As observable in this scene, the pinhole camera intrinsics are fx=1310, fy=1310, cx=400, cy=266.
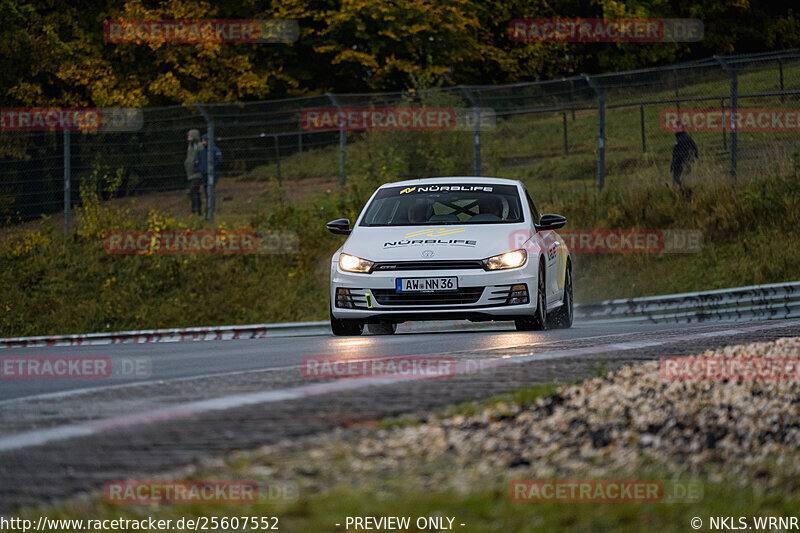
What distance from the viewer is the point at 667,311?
17.4 meters

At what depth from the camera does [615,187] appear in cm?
2372

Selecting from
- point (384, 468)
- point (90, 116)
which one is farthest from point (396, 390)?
point (90, 116)

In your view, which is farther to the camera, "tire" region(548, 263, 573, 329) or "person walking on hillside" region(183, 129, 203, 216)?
"person walking on hillside" region(183, 129, 203, 216)

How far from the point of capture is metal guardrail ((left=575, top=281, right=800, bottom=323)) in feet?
53.9

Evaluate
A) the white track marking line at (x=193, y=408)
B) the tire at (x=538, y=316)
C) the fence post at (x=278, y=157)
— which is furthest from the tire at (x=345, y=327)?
the fence post at (x=278, y=157)

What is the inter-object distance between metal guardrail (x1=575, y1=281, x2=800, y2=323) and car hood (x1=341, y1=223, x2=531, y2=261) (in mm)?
4642

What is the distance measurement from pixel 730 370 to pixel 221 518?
4.11 metres

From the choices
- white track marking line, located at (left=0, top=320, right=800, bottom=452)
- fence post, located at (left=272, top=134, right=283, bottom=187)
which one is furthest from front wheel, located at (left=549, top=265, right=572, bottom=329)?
fence post, located at (left=272, top=134, right=283, bottom=187)

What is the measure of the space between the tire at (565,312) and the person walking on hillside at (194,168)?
11.4 m

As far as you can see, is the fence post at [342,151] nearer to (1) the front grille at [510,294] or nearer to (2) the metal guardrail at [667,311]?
(2) the metal guardrail at [667,311]

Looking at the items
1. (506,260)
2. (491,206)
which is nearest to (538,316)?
(506,260)

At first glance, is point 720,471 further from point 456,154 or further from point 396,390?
point 456,154

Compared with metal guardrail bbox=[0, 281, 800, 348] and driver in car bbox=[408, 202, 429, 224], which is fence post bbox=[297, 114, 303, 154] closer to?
metal guardrail bbox=[0, 281, 800, 348]

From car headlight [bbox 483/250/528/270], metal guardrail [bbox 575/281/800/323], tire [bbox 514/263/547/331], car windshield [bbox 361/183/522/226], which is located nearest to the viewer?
car headlight [bbox 483/250/528/270]
